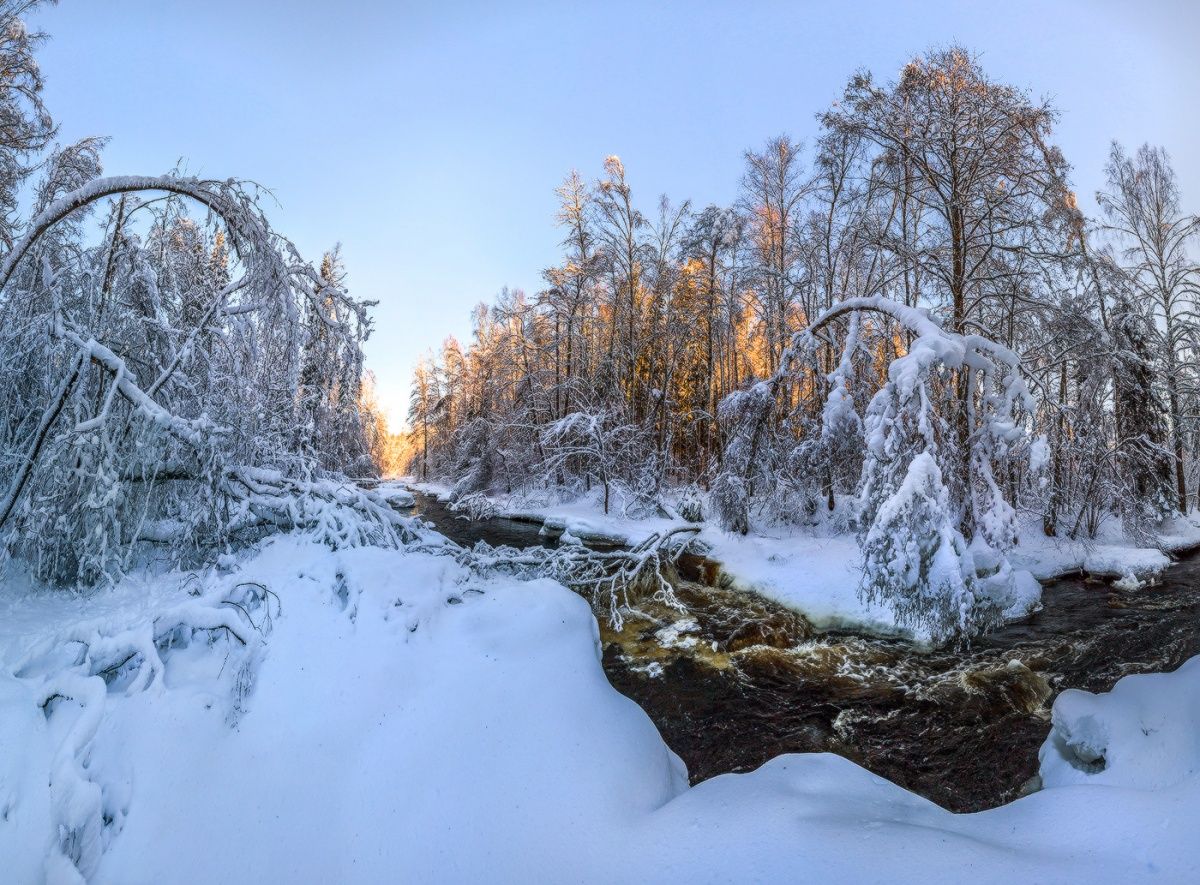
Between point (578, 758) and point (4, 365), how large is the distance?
5.14 metres

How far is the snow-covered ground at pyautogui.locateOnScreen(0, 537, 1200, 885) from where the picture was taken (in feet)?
6.88

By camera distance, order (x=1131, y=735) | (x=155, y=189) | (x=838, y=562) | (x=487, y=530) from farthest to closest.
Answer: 1. (x=487, y=530)
2. (x=838, y=562)
3. (x=155, y=189)
4. (x=1131, y=735)

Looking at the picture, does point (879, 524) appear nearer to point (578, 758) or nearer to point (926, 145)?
point (578, 758)

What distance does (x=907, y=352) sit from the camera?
459cm

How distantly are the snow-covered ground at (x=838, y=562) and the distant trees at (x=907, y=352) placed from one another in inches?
17.7

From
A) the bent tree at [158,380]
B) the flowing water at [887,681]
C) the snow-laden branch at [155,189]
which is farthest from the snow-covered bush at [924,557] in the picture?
the snow-laden branch at [155,189]

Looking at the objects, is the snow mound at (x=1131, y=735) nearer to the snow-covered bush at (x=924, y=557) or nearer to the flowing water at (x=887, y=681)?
the flowing water at (x=887, y=681)

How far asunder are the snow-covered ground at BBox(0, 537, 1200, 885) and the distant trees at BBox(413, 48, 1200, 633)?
1286mm

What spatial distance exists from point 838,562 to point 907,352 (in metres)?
4.84

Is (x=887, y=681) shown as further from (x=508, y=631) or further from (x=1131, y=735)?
(x=508, y=631)

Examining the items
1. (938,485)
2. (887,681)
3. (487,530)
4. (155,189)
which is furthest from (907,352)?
(487,530)

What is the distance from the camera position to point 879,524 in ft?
11.9

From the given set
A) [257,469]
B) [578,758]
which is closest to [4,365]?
[257,469]

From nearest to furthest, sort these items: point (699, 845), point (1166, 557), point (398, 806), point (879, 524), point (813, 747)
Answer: point (699, 845), point (398, 806), point (879, 524), point (813, 747), point (1166, 557)
